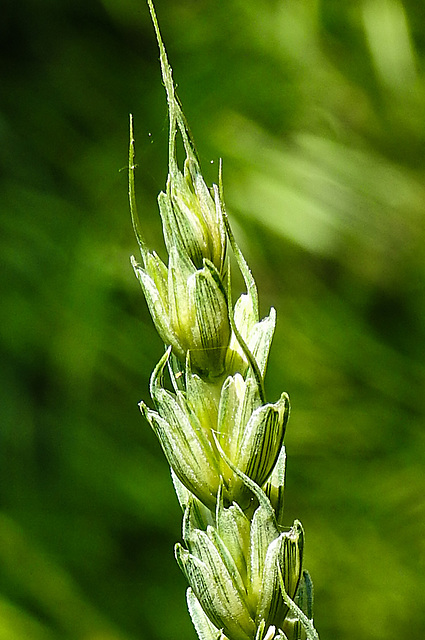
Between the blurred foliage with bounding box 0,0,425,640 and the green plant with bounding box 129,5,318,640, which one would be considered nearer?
→ the green plant with bounding box 129,5,318,640

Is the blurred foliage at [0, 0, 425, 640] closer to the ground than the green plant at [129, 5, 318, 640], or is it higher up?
higher up

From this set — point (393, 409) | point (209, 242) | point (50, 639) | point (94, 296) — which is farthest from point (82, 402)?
point (209, 242)

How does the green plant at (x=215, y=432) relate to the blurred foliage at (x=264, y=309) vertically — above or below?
below

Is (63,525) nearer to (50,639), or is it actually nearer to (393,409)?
(50,639)

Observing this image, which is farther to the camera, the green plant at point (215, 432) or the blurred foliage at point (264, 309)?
the blurred foliage at point (264, 309)

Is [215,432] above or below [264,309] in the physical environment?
below
